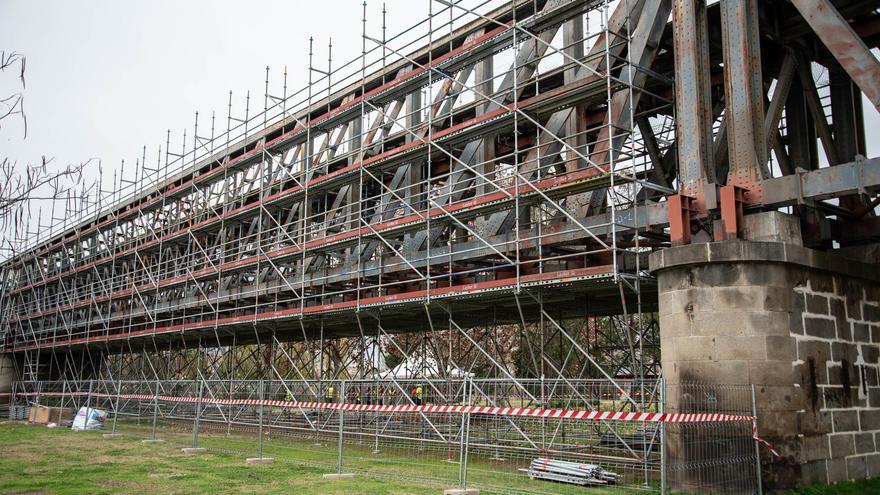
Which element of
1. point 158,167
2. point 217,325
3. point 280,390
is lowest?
point 280,390

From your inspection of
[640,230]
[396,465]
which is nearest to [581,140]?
[640,230]

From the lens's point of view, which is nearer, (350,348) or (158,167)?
(350,348)

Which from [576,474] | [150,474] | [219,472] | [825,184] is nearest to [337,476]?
[219,472]

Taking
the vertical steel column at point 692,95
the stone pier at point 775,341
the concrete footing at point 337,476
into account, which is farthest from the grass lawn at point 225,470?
the vertical steel column at point 692,95

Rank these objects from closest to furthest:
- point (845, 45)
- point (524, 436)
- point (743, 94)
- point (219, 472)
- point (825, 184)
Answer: point (845, 45) → point (825, 184) → point (743, 94) → point (219, 472) → point (524, 436)

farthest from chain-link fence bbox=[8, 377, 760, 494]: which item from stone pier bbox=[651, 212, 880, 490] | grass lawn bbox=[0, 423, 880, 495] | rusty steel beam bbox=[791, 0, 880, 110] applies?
rusty steel beam bbox=[791, 0, 880, 110]

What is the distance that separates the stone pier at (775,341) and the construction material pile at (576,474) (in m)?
1.38

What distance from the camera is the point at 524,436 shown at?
15.4m

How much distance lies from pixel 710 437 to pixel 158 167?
3369 centimetres

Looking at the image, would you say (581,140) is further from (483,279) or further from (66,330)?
(66,330)

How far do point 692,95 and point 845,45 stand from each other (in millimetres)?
2617

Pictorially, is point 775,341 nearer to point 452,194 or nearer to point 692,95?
point 692,95

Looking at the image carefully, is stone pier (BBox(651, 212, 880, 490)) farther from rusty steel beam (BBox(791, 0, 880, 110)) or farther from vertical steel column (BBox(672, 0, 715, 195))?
rusty steel beam (BBox(791, 0, 880, 110))

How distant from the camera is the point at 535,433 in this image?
16656mm
